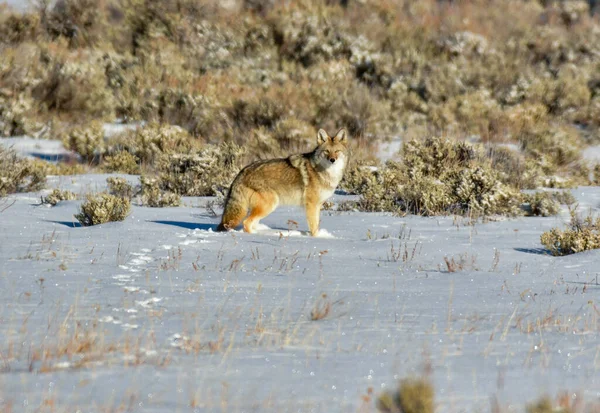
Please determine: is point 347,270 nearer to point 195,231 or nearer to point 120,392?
point 195,231

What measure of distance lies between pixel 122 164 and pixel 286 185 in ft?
23.7

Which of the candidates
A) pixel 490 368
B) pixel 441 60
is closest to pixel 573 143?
pixel 441 60

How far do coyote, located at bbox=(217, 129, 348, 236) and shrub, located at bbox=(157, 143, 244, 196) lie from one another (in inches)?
146

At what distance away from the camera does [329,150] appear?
8.92 metres

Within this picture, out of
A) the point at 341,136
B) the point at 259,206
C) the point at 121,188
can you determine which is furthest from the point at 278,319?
the point at 121,188

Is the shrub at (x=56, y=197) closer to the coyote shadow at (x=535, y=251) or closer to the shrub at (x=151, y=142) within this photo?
the shrub at (x=151, y=142)

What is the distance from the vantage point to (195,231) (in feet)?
28.6

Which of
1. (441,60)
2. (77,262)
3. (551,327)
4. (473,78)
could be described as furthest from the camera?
(441,60)

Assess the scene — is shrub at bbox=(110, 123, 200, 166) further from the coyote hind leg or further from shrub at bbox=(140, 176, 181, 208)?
the coyote hind leg

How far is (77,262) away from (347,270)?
88.1 inches

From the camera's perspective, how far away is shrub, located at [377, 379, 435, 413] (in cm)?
337

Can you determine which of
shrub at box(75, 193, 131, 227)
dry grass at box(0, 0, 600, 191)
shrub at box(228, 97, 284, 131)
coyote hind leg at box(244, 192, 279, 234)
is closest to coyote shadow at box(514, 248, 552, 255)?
coyote hind leg at box(244, 192, 279, 234)

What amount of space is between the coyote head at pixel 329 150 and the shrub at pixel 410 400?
552 centimetres

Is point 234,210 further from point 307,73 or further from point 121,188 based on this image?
point 307,73
